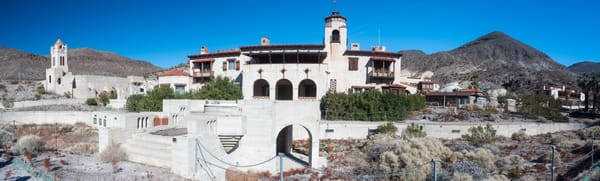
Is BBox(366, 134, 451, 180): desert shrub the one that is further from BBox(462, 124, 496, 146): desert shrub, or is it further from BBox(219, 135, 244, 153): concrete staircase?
BBox(219, 135, 244, 153): concrete staircase

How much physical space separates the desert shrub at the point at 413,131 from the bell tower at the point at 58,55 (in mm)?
49740

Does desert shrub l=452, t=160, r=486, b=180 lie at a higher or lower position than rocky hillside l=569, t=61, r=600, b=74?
lower

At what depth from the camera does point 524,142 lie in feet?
72.3

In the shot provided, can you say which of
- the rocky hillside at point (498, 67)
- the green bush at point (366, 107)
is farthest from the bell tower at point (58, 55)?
the rocky hillside at point (498, 67)

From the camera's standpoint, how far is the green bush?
24156mm

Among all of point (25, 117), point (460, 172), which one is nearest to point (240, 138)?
point (460, 172)

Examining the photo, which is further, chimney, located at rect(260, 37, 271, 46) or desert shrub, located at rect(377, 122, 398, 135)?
chimney, located at rect(260, 37, 271, 46)

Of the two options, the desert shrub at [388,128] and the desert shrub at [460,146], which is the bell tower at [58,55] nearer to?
the desert shrub at [388,128]

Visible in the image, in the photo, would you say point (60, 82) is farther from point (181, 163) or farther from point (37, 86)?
point (181, 163)

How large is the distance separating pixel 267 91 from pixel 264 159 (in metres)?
17.9

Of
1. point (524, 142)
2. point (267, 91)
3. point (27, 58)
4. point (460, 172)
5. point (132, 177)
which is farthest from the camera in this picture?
point (27, 58)

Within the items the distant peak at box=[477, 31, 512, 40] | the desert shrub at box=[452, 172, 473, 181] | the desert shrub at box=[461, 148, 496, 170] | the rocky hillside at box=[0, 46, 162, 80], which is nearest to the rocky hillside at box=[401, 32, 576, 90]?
the distant peak at box=[477, 31, 512, 40]

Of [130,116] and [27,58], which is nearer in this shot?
[130,116]

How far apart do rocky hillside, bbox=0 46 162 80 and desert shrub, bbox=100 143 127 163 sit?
75077 millimetres
